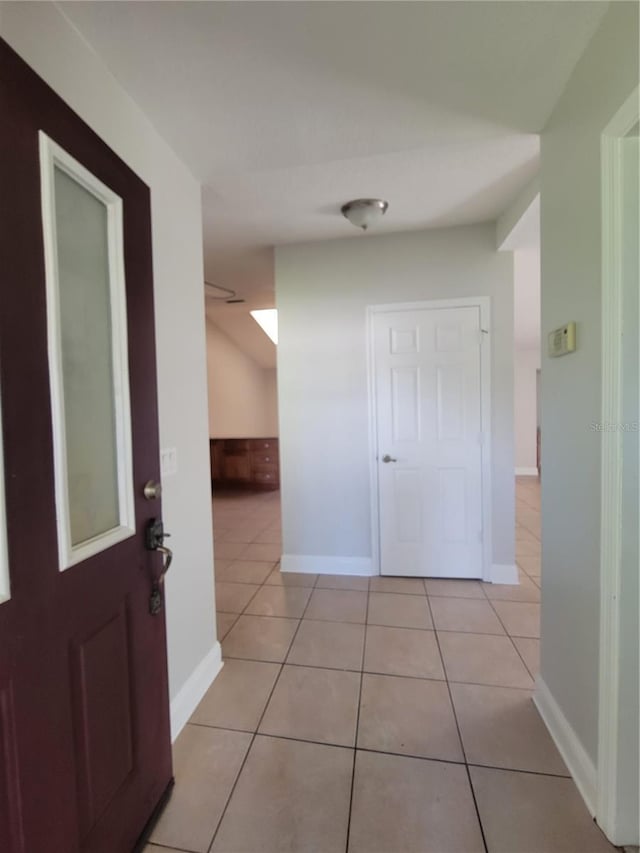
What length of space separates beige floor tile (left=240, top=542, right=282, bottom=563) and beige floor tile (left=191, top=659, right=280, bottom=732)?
4.49 feet

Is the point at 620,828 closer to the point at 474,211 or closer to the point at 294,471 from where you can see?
the point at 294,471

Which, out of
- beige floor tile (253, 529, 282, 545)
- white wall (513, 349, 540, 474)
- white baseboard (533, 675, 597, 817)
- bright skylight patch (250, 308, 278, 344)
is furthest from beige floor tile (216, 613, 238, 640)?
white wall (513, 349, 540, 474)

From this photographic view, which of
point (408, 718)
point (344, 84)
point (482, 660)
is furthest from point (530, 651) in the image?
point (344, 84)

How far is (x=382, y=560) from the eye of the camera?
113 inches

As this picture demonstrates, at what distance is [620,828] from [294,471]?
2.28 metres

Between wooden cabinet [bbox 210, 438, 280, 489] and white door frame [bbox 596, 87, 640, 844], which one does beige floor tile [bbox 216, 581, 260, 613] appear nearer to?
white door frame [bbox 596, 87, 640, 844]

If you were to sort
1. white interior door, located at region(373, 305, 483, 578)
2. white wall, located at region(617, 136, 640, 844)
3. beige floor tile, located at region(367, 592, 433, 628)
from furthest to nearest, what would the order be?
white interior door, located at region(373, 305, 483, 578) → beige floor tile, located at region(367, 592, 433, 628) → white wall, located at region(617, 136, 640, 844)

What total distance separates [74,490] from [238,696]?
130 centimetres

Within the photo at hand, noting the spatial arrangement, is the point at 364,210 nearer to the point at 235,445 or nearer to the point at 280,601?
the point at 280,601

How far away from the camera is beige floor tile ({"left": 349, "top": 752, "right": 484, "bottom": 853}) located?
1.11 metres

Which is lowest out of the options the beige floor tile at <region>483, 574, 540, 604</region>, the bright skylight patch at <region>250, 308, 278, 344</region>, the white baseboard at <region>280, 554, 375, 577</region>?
the beige floor tile at <region>483, 574, 540, 604</region>

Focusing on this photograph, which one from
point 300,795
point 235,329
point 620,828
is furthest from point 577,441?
point 235,329

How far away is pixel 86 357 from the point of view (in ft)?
3.33

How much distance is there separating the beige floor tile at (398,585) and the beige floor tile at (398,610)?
57mm
